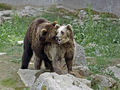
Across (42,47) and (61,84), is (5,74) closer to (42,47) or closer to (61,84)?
(42,47)

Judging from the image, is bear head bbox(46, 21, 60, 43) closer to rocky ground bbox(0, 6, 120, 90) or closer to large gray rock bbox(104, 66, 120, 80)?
rocky ground bbox(0, 6, 120, 90)

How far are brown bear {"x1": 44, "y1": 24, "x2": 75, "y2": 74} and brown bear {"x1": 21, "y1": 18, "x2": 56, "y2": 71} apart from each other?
17 cm

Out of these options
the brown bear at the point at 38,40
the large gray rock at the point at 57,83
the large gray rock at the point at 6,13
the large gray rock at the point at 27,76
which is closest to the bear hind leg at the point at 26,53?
the brown bear at the point at 38,40

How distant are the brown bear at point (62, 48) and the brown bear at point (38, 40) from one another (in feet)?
0.56

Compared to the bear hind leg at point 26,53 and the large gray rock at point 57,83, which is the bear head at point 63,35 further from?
the bear hind leg at point 26,53

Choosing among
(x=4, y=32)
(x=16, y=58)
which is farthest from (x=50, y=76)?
(x=4, y=32)

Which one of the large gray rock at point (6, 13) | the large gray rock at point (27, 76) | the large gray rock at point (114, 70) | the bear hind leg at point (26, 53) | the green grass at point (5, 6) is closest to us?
the large gray rock at point (27, 76)

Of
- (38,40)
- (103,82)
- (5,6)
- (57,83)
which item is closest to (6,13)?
(5,6)

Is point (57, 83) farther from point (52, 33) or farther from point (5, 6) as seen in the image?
point (5, 6)

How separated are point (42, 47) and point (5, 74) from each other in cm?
128

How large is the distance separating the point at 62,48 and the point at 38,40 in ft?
2.24

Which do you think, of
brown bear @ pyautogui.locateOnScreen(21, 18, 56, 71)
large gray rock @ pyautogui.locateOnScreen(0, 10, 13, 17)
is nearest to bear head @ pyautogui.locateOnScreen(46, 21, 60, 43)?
brown bear @ pyautogui.locateOnScreen(21, 18, 56, 71)

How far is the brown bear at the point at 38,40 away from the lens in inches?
256

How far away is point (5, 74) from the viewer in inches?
284
